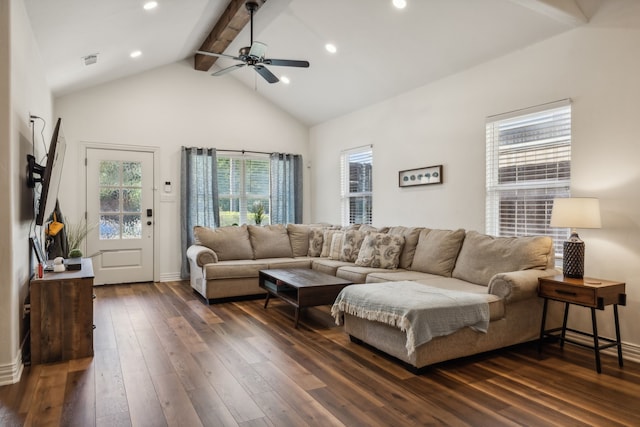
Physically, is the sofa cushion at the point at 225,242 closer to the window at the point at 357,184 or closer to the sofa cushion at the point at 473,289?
the window at the point at 357,184

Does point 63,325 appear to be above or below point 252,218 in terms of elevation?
below

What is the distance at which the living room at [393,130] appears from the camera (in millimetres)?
2998

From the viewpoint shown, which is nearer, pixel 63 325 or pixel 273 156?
pixel 63 325

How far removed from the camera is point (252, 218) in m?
7.04

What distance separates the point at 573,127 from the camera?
3.51 m

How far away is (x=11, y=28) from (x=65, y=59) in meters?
1.86

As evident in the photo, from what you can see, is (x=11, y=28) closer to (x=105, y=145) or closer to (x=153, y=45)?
(x=153, y=45)

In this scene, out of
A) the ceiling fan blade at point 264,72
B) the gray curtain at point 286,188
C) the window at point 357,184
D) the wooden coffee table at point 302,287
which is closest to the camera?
the wooden coffee table at point 302,287

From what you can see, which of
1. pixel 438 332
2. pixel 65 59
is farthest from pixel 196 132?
pixel 438 332

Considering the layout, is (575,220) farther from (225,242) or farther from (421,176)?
(225,242)

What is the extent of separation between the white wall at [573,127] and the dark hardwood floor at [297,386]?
0.96m

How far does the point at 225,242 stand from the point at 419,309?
3.34 m

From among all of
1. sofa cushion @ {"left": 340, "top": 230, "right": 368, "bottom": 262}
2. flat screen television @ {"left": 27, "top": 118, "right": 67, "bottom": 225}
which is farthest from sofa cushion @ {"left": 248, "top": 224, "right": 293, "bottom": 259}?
flat screen television @ {"left": 27, "top": 118, "right": 67, "bottom": 225}

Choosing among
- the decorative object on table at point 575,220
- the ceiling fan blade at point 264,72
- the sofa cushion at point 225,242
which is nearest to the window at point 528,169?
the decorative object on table at point 575,220
